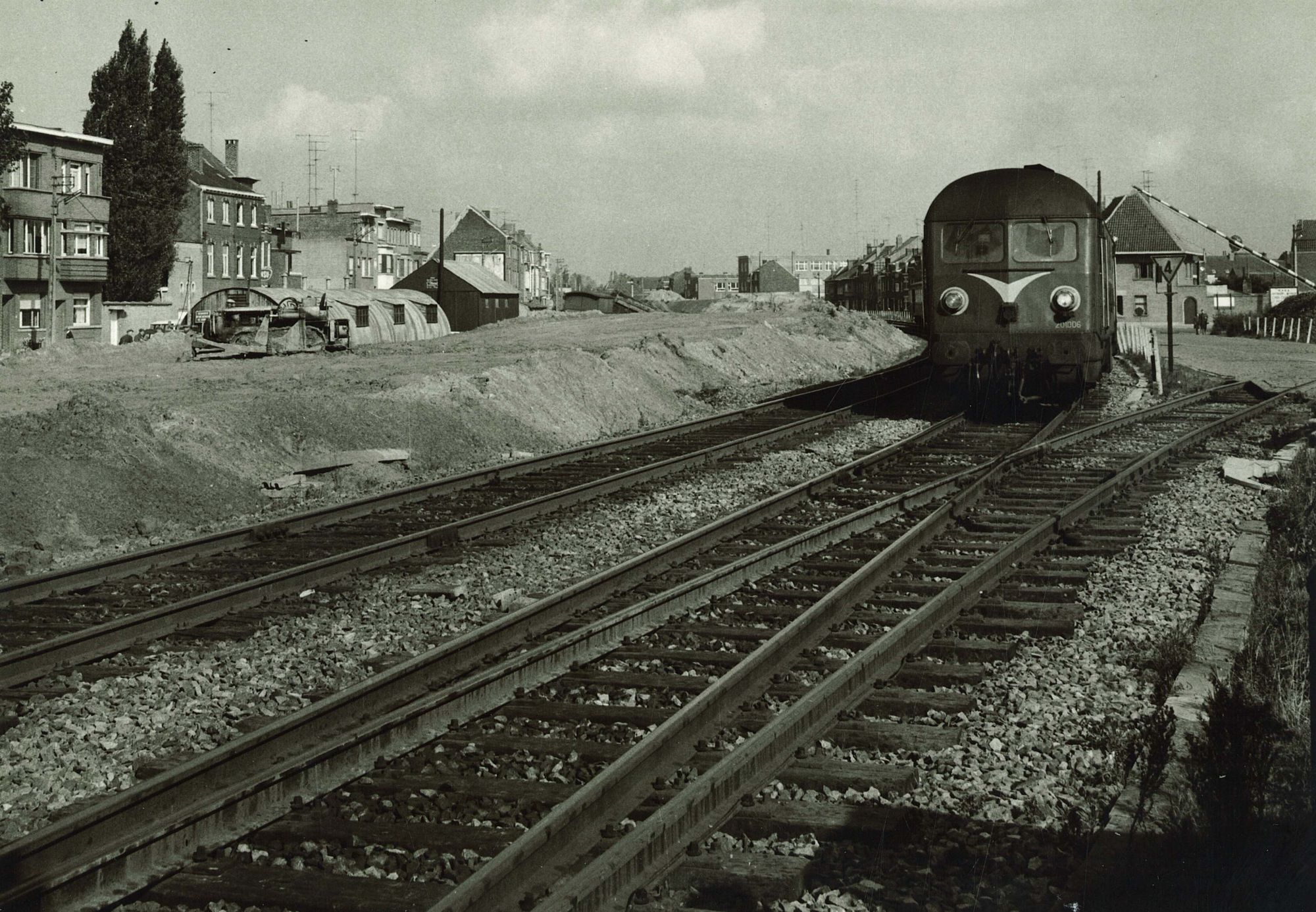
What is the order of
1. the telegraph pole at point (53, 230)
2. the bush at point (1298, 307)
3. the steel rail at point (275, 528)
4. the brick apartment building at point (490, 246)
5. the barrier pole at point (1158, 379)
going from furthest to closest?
1. the brick apartment building at point (490, 246)
2. the bush at point (1298, 307)
3. the telegraph pole at point (53, 230)
4. the barrier pole at point (1158, 379)
5. the steel rail at point (275, 528)

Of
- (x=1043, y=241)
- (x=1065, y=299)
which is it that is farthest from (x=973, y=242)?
(x=1065, y=299)

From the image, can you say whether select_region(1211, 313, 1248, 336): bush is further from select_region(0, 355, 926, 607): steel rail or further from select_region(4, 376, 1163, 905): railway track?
select_region(4, 376, 1163, 905): railway track

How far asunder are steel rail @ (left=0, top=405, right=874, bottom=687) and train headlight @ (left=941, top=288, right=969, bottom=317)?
22.3ft

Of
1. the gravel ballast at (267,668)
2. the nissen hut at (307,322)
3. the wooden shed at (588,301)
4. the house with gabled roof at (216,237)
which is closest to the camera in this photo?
the gravel ballast at (267,668)

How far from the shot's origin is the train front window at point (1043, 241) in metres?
17.3

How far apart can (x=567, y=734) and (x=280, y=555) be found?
4.44 meters

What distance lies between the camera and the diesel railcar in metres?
17.3

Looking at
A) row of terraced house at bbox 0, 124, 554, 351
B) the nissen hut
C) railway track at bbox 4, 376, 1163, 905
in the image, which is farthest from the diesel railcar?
row of terraced house at bbox 0, 124, 554, 351

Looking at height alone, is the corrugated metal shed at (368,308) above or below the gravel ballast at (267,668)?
above

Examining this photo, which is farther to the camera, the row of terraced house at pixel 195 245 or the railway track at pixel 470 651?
the row of terraced house at pixel 195 245

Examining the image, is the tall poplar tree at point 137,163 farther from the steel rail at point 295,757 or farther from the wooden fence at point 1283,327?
the steel rail at point 295,757

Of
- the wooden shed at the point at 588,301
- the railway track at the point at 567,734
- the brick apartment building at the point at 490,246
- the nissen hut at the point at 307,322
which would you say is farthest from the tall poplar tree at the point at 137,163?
the railway track at the point at 567,734

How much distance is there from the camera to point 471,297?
64.1m

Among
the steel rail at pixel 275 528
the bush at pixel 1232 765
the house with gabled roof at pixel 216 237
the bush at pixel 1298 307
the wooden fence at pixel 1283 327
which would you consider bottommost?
the bush at pixel 1232 765
